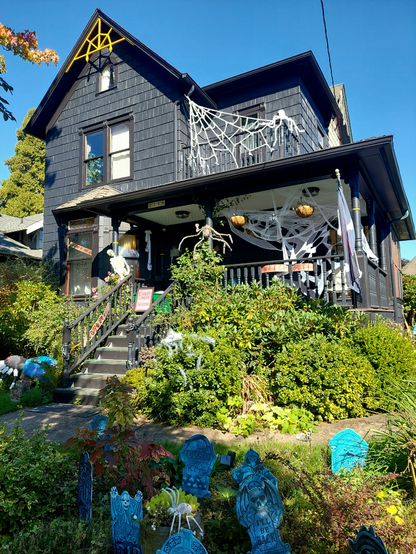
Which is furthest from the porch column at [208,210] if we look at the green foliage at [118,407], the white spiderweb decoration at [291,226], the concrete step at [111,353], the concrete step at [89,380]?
the green foliage at [118,407]

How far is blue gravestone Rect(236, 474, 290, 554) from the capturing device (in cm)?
200

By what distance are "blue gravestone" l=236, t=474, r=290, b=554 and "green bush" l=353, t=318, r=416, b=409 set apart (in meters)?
3.84

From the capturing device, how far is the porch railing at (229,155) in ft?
33.8

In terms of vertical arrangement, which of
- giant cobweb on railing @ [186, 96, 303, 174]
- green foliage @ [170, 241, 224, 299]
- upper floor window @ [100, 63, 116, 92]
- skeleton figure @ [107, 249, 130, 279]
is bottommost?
green foliage @ [170, 241, 224, 299]

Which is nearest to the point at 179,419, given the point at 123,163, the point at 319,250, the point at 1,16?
the point at 319,250

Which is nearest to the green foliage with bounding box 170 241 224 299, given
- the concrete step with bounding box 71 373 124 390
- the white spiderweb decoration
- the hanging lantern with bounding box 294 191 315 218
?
the white spiderweb decoration

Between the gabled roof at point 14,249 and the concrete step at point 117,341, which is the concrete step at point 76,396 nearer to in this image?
the concrete step at point 117,341

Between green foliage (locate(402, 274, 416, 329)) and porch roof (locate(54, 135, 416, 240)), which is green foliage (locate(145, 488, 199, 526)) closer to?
porch roof (locate(54, 135, 416, 240))

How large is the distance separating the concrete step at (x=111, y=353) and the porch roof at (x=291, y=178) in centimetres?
358

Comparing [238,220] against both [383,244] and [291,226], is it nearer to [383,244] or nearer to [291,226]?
[291,226]

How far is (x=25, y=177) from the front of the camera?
95.6ft

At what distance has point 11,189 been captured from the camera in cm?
2906

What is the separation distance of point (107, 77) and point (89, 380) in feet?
34.2

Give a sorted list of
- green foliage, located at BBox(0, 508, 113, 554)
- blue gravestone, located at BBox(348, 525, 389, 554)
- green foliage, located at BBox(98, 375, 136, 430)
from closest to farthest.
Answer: blue gravestone, located at BBox(348, 525, 389, 554)
green foliage, located at BBox(0, 508, 113, 554)
green foliage, located at BBox(98, 375, 136, 430)
